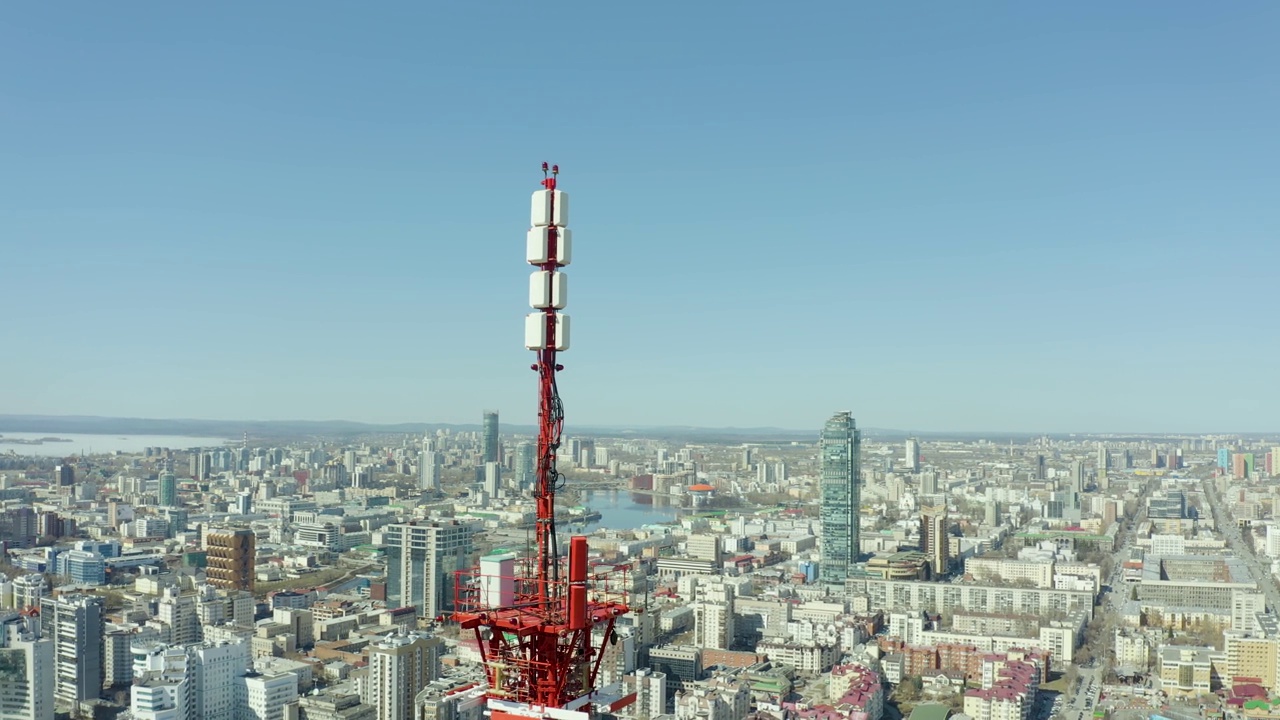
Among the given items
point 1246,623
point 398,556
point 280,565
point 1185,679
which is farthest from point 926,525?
point 280,565

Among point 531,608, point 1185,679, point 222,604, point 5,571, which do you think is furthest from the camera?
point 5,571

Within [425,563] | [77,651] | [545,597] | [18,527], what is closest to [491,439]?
[18,527]

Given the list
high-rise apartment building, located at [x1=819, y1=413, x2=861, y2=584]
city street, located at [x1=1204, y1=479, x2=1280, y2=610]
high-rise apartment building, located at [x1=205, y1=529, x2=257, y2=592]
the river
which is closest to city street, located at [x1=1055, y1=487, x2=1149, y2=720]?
city street, located at [x1=1204, y1=479, x2=1280, y2=610]

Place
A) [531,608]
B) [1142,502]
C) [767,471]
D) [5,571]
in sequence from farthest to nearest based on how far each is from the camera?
[767,471]
[1142,502]
[5,571]
[531,608]

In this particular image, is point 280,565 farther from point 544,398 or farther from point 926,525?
point 544,398

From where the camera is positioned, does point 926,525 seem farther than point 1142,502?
No

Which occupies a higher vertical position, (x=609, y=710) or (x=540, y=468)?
(x=540, y=468)
